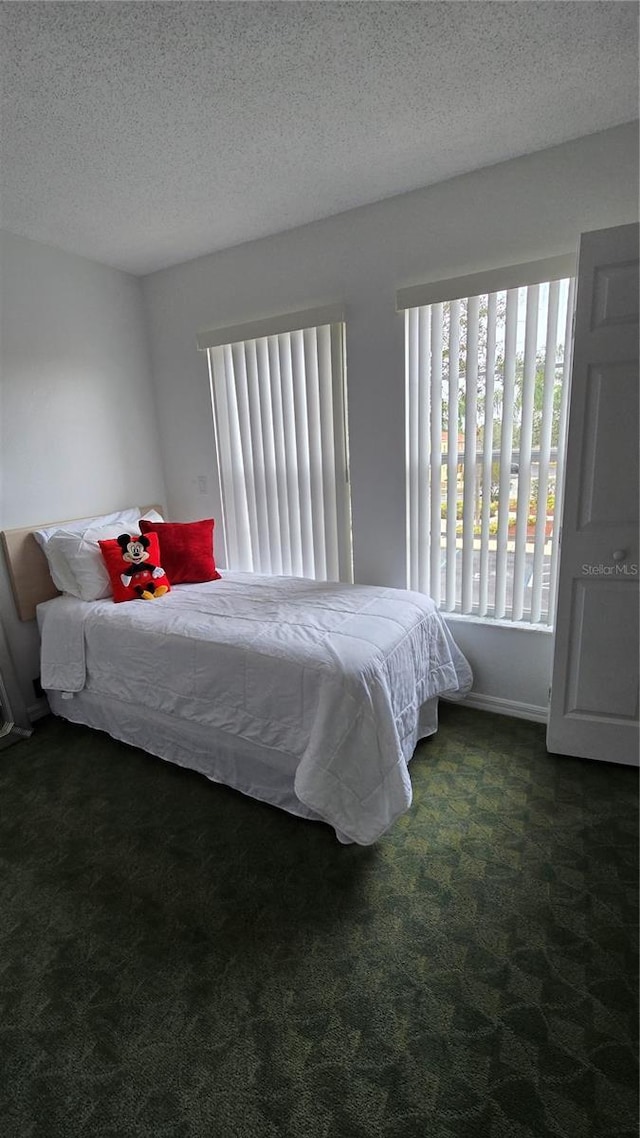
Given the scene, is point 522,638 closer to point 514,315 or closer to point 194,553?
point 514,315

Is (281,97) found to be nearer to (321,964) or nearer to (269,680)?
(269,680)

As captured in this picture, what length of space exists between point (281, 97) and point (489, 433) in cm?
152

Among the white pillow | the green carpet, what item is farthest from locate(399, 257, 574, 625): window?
the white pillow

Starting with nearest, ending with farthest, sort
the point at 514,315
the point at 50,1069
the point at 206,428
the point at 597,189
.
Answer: the point at 50,1069
the point at 597,189
the point at 514,315
the point at 206,428

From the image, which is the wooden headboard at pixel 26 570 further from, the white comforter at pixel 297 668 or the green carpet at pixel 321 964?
the green carpet at pixel 321 964

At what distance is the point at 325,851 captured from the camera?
68.5 inches

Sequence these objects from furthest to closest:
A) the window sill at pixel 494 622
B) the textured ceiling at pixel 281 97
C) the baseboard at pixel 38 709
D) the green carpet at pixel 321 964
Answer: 1. the baseboard at pixel 38 709
2. the window sill at pixel 494 622
3. the textured ceiling at pixel 281 97
4. the green carpet at pixel 321 964

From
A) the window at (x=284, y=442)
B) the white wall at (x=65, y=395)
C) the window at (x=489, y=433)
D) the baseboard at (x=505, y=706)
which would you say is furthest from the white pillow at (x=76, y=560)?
the baseboard at (x=505, y=706)

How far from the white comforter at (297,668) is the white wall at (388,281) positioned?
353 millimetres

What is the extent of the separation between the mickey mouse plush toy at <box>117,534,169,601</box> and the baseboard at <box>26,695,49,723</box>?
90 centimetres

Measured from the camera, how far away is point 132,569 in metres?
2.64

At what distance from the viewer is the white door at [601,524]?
1782 mm

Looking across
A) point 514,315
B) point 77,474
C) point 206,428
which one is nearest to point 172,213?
point 206,428

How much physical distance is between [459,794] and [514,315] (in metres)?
2.11
